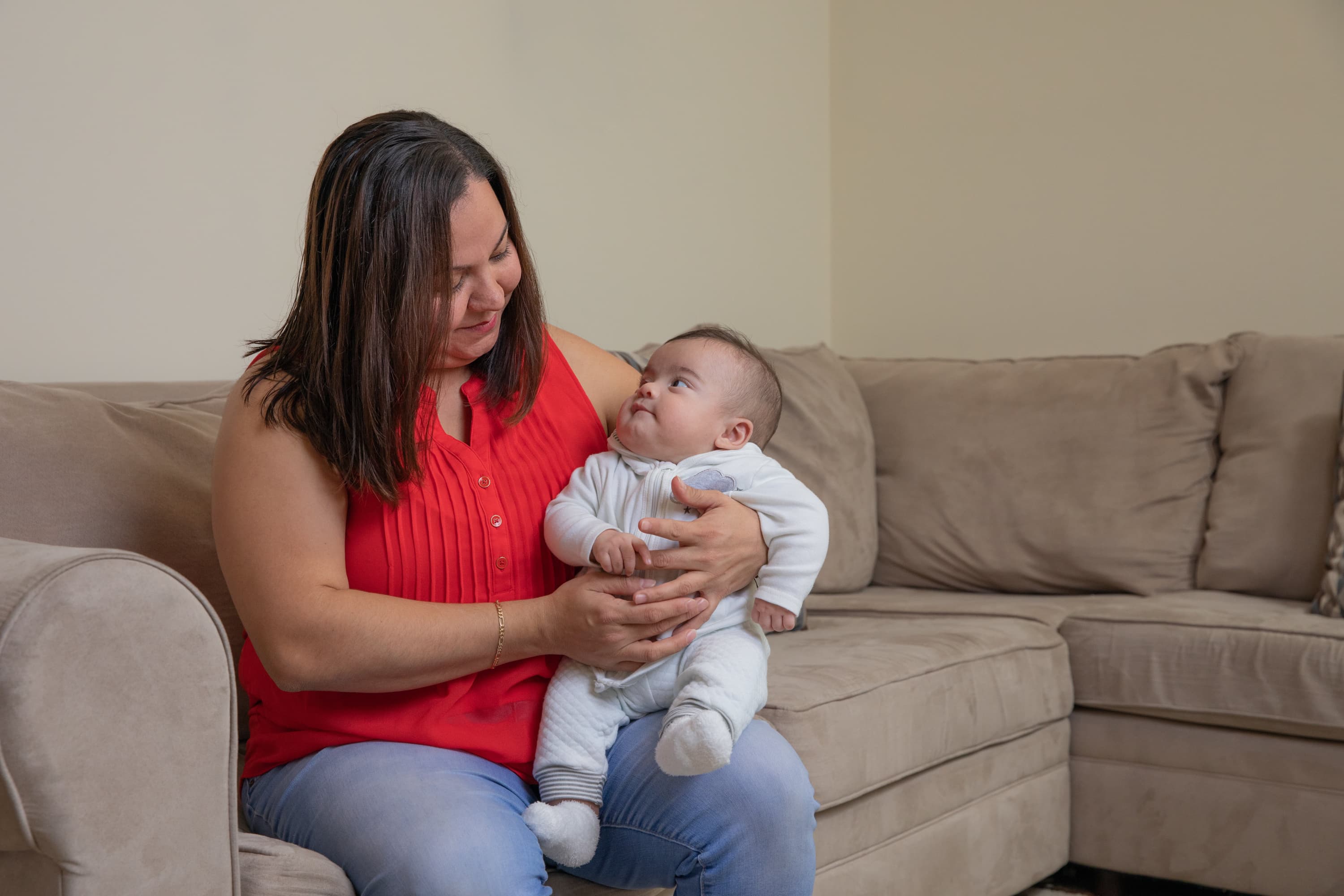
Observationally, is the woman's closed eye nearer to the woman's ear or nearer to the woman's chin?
the woman's chin

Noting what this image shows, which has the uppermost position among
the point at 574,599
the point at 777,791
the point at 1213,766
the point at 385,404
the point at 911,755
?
the point at 385,404

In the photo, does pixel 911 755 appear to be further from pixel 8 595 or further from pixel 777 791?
pixel 8 595

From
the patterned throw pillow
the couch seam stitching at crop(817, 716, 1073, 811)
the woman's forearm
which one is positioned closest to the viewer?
the woman's forearm

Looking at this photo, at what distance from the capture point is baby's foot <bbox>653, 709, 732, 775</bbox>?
3.55 feet

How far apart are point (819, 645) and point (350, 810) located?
1.03 metres

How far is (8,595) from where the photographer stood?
84cm

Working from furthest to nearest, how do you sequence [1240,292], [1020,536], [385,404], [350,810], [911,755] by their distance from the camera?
[1240,292] < [1020,536] < [911,755] < [385,404] < [350,810]

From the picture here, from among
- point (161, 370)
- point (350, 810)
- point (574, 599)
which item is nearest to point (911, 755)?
point (574, 599)

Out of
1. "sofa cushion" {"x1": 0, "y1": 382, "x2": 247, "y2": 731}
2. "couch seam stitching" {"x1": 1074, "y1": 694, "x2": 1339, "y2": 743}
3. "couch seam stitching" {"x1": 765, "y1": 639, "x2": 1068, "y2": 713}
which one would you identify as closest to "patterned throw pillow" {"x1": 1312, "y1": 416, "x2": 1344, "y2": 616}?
"couch seam stitching" {"x1": 1074, "y1": 694, "x2": 1339, "y2": 743}

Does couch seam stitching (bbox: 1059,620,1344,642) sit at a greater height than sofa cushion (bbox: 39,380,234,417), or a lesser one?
lesser

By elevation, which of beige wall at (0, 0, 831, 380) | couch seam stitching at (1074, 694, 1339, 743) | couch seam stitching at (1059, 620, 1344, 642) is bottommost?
couch seam stitching at (1074, 694, 1339, 743)

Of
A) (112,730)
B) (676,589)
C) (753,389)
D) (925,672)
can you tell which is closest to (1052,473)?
(925,672)

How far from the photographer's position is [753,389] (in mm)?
1393

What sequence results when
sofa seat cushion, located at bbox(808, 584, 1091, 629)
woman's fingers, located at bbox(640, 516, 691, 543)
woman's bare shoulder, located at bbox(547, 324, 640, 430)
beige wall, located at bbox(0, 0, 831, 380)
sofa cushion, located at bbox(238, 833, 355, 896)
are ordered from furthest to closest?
sofa seat cushion, located at bbox(808, 584, 1091, 629) < beige wall, located at bbox(0, 0, 831, 380) < woman's bare shoulder, located at bbox(547, 324, 640, 430) < woman's fingers, located at bbox(640, 516, 691, 543) < sofa cushion, located at bbox(238, 833, 355, 896)
